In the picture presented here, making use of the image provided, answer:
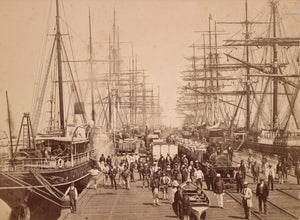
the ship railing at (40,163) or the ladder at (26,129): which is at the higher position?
the ladder at (26,129)

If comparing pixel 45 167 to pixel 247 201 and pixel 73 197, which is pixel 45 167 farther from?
pixel 247 201

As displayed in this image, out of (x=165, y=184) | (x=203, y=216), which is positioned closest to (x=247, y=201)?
(x=203, y=216)

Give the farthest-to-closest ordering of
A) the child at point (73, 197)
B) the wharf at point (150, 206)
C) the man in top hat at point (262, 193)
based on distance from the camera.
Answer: the child at point (73, 197), the wharf at point (150, 206), the man in top hat at point (262, 193)

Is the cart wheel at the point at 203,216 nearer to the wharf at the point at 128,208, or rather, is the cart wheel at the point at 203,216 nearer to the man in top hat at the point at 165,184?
the wharf at the point at 128,208

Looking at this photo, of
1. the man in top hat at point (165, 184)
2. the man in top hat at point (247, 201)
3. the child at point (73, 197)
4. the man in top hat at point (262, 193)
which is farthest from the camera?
the man in top hat at point (165, 184)

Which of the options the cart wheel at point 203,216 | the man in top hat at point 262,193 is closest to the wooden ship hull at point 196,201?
the cart wheel at point 203,216

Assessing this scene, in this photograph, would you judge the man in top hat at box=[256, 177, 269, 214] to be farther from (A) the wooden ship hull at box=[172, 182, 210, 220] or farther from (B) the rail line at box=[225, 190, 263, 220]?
(A) the wooden ship hull at box=[172, 182, 210, 220]

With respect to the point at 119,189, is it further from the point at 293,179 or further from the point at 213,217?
the point at 293,179

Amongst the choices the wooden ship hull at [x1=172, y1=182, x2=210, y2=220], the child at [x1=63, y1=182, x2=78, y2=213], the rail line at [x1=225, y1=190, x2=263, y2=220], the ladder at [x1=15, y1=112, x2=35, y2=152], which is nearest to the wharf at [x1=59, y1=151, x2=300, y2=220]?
the rail line at [x1=225, y1=190, x2=263, y2=220]

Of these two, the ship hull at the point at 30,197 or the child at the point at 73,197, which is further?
the ship hull at the point at 30,197
